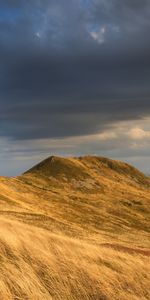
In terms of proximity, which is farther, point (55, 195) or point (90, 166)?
point (90, 166)

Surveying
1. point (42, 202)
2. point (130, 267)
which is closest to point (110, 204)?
point (42, 202)

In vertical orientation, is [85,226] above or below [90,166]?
below

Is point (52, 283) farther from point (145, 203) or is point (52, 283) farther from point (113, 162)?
point (113, 162)

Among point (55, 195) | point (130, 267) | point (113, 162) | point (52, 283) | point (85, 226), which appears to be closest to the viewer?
point (52, 283)

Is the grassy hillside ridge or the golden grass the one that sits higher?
the grassy hillside ridge

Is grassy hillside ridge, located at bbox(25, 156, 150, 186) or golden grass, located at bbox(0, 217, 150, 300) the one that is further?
grassy hillside ridge, located at bbox(25, 156, 150, 186)

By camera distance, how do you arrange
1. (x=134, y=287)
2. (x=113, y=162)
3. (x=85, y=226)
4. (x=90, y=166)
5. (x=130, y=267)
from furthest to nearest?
(x=113, y=162), (x=90, y=166), (x=85, y=226), (x=130, y=267), (x=134, y=287)

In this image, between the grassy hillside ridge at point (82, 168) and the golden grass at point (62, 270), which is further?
the grassy hillside ridge at point (82, 168)

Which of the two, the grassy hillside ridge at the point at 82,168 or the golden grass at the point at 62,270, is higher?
the grassy hillside ridge at the point at 82,168

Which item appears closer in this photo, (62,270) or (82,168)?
(62,270)

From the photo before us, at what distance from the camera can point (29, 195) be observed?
101 metres

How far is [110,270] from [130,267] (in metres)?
1.69

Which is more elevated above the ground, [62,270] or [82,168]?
[82,168]

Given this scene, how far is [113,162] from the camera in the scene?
157625 mm
